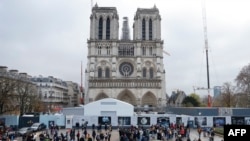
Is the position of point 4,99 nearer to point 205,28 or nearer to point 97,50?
point 97,50

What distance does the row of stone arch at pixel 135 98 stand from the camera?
85.9 meters

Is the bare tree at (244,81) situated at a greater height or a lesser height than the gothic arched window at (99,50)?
lesser

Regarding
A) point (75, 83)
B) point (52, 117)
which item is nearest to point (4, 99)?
point (52, 117)

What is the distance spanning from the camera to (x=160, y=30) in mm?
89938

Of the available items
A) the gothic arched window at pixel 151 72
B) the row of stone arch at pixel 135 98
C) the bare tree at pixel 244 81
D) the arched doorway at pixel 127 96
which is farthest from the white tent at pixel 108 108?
the gothic arched window at pixel 151 72

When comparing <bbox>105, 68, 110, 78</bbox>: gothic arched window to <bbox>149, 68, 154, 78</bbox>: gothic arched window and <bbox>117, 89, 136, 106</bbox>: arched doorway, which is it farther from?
<bbox>149, 68, 154, 78</bbox>: gothic arched window

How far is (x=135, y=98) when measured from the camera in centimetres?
8575

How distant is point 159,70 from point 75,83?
83551 millimetres

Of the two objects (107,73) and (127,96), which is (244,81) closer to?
(127,96)

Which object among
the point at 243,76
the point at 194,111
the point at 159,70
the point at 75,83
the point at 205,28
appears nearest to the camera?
the point at 194,111

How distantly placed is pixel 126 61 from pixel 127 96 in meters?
9.10

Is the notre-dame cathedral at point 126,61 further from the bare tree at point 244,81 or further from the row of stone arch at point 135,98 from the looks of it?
→ the bare tree at point 244,81

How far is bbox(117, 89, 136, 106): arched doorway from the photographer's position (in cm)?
8650

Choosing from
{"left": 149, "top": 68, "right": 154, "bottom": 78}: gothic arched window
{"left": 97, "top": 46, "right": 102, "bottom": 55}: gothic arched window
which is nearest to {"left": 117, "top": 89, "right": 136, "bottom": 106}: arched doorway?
{"left": 149, "top": 68, "right": 154, "bottom": 78}: gothic arched window
